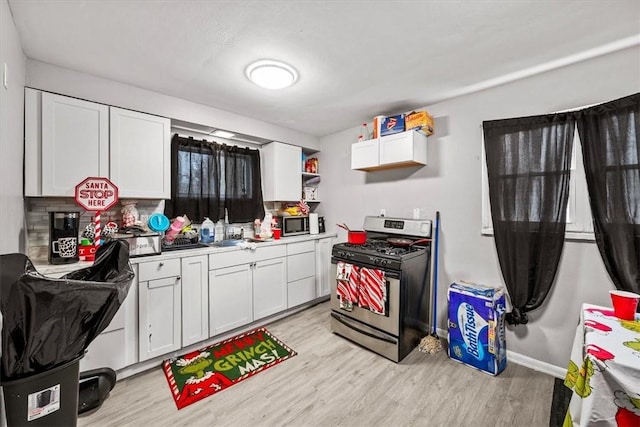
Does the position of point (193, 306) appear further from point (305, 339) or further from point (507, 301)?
point (507, 301)

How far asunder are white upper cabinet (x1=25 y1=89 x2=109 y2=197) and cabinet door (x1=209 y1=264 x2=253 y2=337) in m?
1.32

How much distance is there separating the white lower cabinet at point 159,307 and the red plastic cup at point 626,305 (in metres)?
3.08

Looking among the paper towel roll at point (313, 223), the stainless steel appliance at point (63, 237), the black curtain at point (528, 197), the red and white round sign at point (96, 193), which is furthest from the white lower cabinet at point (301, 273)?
the black curtain at point (528, 197)

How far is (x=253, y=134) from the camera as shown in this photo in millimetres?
3131

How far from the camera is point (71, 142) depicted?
199 cm

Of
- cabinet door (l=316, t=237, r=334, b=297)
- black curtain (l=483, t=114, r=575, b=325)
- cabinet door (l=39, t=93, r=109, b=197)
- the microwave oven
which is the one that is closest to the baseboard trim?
black curtain (l=483, t=114, r=575, b=325)

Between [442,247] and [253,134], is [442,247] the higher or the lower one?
the lower one

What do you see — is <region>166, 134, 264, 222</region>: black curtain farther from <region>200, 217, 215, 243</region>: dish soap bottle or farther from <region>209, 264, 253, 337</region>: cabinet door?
<region>209, 264, 253, 337</region>: cabinet door

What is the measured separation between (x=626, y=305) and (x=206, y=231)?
11.1 ft

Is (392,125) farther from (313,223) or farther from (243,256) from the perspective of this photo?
(243,256)

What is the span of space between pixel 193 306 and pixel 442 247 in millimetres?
2536

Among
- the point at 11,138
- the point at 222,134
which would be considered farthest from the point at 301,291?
the point at 11,138

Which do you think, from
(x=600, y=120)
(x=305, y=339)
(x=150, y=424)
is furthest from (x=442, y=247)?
(x=150, y=424)

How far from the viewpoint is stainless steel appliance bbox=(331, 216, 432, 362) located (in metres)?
2.28
